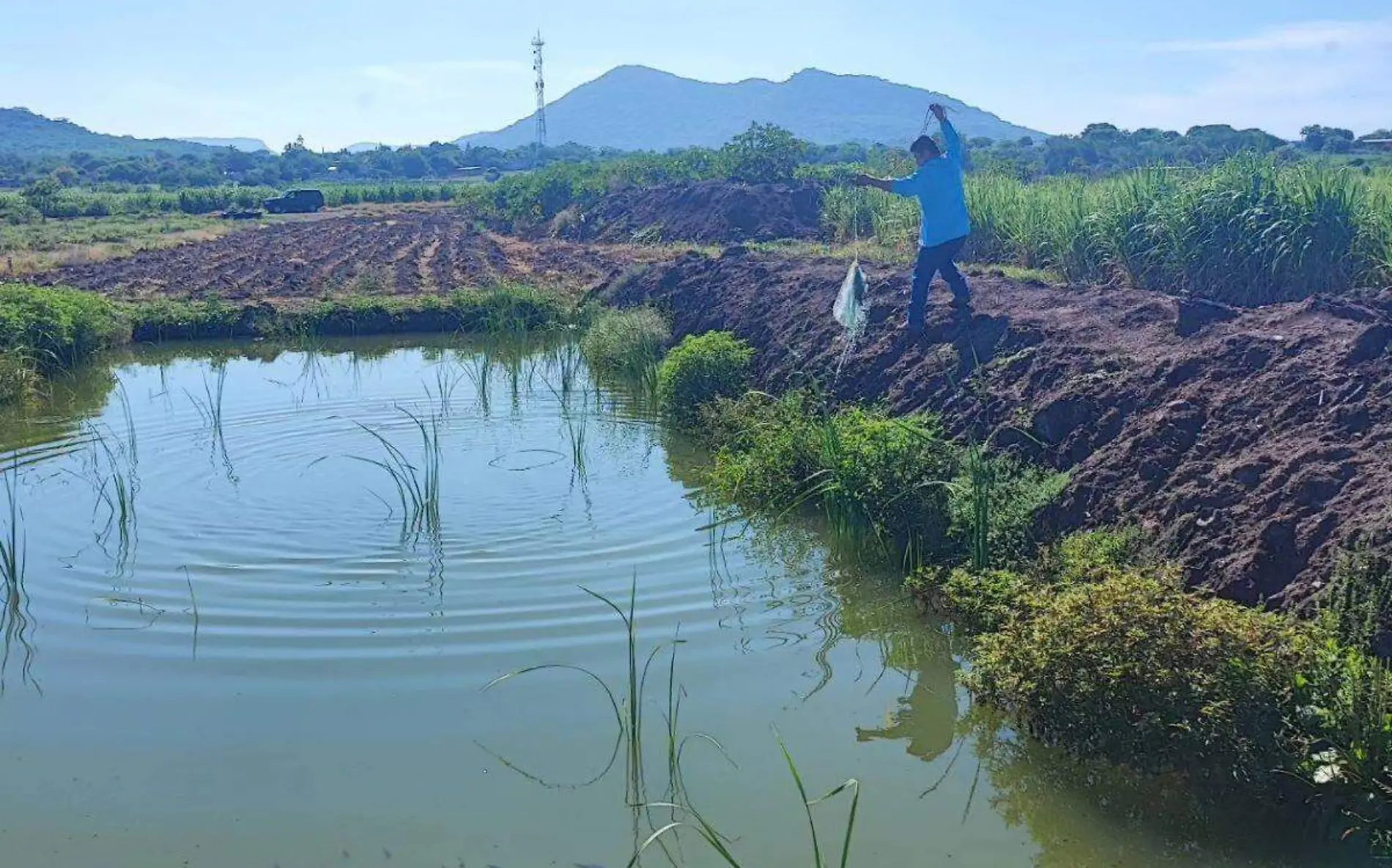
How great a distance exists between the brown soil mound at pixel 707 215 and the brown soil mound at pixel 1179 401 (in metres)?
12.8

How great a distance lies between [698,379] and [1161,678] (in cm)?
722

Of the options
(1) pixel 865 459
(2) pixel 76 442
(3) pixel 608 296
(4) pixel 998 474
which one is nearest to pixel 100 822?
(1) pixel 865 459

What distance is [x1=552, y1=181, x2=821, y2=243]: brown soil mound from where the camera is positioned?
81.4 feet

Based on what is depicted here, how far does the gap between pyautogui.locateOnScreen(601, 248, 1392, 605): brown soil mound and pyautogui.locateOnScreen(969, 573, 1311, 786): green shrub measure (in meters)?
0.76

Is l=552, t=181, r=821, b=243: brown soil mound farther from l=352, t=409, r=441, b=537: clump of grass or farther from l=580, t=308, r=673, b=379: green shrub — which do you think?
l=352, t=409, r=441, b=537: clump of grass

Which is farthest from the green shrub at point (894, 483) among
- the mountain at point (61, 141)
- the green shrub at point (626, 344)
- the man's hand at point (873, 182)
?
the mountain at point (61, 141)

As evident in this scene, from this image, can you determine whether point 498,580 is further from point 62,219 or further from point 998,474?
point 62,219

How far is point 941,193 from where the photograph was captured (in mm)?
9828

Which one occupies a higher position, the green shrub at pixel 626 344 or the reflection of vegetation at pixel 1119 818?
the green shrub at pixel 626 344

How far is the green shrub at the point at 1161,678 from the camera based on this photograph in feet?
14.9

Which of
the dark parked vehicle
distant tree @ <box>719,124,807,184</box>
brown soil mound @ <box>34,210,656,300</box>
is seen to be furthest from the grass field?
Answer: distant tree @ <box>719,124,807,184</box>

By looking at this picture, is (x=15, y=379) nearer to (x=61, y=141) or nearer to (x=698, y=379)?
(x=698, y=379)

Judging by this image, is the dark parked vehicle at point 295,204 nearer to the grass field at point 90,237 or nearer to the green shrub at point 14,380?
the grass field at point 90,237

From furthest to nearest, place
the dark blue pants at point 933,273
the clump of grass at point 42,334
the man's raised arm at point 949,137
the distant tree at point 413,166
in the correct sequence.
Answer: the distant tree at point 413,166 < the clump of grass at point 42,334 < the dark blue pants at point 933,273 < the man's raised arm at point 949,137
